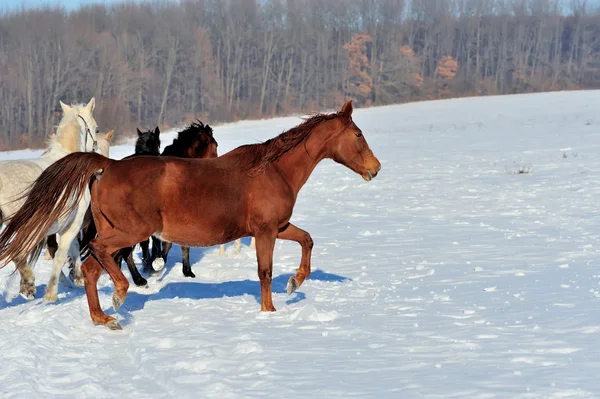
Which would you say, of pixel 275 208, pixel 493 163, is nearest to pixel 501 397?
pixel 275 208

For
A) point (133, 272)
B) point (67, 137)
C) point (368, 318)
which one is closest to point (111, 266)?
point (368, 318)

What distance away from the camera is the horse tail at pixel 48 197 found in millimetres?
6113

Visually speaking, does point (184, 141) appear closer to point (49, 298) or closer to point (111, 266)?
point (49, 298)

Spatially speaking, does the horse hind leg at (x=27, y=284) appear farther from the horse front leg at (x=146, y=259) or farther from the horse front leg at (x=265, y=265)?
the horse front leg at (x=265, y=265)

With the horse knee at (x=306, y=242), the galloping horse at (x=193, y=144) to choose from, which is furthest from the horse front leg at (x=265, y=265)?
the galloping horse at (x=193, y=144)

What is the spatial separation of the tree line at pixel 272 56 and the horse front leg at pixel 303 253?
49.9 meters

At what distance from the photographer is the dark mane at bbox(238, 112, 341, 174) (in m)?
6.61

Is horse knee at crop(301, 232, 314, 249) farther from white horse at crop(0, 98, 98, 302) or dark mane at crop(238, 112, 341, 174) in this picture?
white horse at crop(0, 98, 98, 302)

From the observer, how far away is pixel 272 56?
8288 centimetres

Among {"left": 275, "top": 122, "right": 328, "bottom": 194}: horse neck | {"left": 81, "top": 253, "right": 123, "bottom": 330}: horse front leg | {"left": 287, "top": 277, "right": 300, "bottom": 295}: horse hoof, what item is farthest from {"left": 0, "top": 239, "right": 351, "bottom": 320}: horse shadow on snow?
{"left": 275, "top": 122, "right": 328, "bottom": 194}: horse neck

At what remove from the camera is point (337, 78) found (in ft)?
264

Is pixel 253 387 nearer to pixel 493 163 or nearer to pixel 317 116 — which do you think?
pixel 317 116

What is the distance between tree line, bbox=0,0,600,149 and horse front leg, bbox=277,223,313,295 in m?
49.9

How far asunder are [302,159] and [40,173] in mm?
2677
